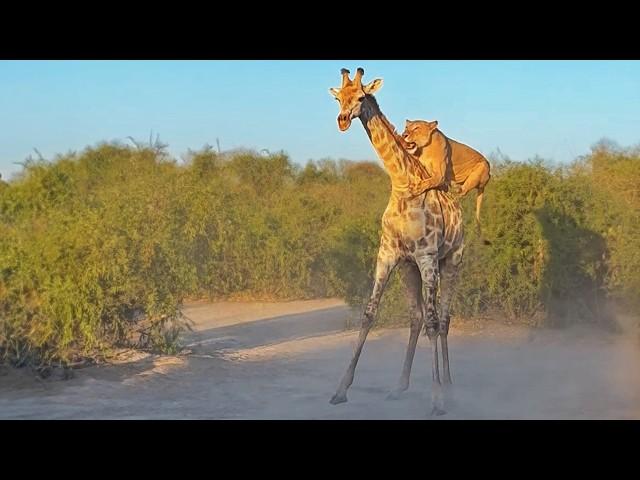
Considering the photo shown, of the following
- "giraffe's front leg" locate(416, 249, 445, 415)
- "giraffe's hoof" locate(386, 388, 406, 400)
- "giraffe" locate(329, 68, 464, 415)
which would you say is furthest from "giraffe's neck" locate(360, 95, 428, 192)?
"giraffe's hoof" locate(386, 388, 406, 400)

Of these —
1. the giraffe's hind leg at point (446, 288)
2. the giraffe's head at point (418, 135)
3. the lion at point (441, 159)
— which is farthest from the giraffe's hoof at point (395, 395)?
the giraffe's head at point (418, 135)

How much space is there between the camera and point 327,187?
2481 cm

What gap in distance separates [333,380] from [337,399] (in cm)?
124

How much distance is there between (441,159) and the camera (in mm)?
8234

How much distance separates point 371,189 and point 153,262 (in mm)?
12407

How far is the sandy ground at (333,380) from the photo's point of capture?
7684 millimetres

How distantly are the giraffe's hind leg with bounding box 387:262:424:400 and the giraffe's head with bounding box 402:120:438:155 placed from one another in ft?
3.71

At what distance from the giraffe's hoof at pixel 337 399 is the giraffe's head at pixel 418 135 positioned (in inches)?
95.1

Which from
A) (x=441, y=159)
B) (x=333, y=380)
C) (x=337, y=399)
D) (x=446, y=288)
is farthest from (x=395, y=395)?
(x=441, y=159)

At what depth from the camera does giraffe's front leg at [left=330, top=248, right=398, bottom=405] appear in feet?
25.9

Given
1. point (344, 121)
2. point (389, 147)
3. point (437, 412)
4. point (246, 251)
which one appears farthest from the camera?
A: point (246, 251)

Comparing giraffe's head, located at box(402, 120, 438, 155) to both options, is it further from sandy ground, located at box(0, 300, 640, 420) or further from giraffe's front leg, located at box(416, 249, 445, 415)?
sandy ground, located at box(0, 300, 640, 420)

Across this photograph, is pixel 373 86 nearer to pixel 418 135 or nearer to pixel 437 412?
pixel 418 135

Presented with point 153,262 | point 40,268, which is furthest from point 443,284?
point 40,268
